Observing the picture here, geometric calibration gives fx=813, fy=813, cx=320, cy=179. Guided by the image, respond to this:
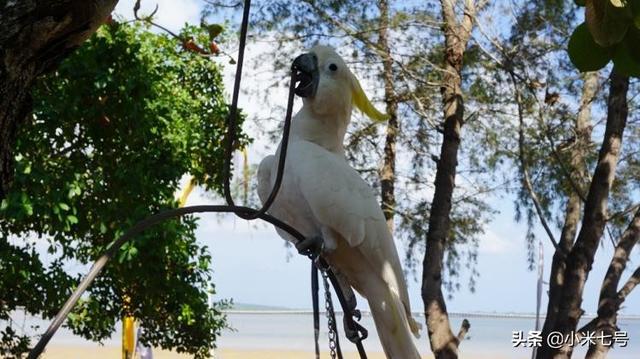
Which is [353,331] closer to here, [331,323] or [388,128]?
[331,323]

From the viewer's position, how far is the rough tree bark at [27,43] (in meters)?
0.97

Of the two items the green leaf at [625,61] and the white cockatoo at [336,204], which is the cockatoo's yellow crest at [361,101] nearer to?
the white cockatoo at [336,204]

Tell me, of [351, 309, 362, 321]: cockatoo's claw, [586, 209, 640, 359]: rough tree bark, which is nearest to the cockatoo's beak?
[351, 309, 362, 321]: cockatoo's claw

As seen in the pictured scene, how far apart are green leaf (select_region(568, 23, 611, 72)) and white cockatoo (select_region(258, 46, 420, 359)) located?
0.54m

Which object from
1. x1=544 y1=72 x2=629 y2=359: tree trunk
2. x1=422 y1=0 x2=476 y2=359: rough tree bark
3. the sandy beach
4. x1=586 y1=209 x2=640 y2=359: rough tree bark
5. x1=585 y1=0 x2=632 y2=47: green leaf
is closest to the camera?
x1=585 y1=0 x2=632 y2=47: green leaf

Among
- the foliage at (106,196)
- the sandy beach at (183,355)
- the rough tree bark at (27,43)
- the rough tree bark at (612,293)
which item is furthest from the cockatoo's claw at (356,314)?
the sandy beach at (183,355)

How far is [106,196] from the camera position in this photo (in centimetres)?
370

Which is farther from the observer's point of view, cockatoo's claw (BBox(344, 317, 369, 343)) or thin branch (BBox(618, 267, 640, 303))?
thin branch (BBox(618, 267, 640, 303))

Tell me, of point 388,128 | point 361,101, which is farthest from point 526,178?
point 361,101

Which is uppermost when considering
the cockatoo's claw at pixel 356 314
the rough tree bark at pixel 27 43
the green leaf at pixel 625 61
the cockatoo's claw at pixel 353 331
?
the rough tree bark at pixel 27 43

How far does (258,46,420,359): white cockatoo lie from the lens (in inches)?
53.5

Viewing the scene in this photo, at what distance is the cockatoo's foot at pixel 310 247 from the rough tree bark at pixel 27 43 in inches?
19.2

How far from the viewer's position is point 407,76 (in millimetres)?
4582

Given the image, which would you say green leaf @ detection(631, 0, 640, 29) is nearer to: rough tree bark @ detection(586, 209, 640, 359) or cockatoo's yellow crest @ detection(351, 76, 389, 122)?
cockatoo's yellow crest @ detection(351, 76, 389, 122)
